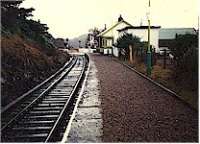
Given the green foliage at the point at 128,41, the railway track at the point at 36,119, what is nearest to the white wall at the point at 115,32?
the green foliage at the point at 128,41

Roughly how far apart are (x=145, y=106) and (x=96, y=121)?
9.13 ft

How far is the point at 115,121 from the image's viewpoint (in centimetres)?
1075

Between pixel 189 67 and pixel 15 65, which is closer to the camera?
pixel 189 67

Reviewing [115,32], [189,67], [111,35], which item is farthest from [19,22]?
[111,35]

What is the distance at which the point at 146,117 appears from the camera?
443 inches

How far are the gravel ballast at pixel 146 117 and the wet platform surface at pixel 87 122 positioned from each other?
0.64 ft

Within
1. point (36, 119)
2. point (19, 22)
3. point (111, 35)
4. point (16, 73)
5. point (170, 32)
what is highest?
point (19, 22)

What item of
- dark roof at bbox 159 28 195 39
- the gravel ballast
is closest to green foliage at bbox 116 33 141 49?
the gravel ballast

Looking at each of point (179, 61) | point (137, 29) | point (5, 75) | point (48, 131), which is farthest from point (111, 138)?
point (137, 29)

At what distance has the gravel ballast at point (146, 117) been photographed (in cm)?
903

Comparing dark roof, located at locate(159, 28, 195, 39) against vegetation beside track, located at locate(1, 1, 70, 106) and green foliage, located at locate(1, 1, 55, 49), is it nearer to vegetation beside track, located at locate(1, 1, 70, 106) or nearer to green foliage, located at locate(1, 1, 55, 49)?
green foliage, located at locate(1, 1, 55, 49)

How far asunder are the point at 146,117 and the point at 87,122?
170 centimetres

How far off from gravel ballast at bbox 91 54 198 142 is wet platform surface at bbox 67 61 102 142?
19 cm

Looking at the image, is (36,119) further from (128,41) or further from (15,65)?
(128,41)
